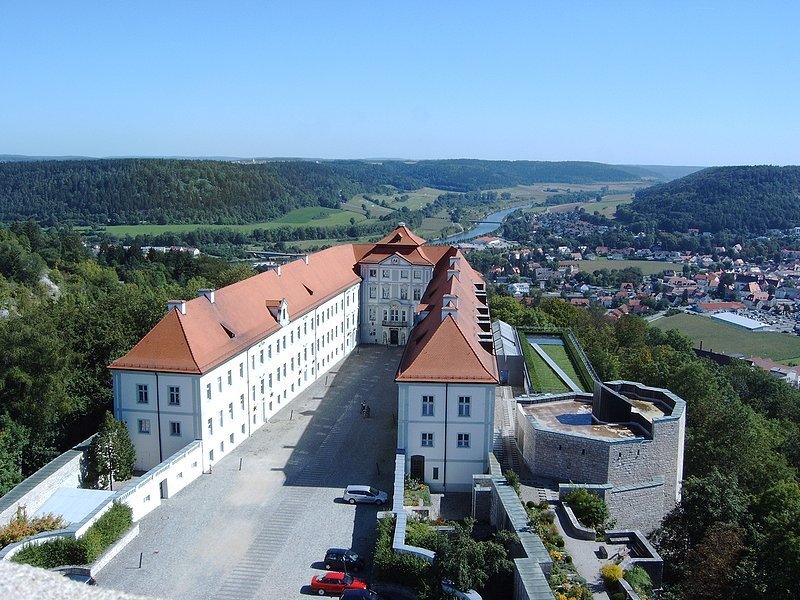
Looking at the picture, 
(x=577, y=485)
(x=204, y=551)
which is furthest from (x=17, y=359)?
(x=577, y=485)

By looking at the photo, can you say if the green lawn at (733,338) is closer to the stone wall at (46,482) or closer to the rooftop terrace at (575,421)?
the rooftop terrace at (575,421)

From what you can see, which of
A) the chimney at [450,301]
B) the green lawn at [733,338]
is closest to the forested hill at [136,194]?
the green lawn at [733,338]

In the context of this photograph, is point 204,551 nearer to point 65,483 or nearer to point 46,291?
point 65,483

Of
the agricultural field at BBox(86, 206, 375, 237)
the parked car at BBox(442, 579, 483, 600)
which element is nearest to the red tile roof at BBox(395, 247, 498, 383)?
the parked car at BBox(442, 579, 483, 600)

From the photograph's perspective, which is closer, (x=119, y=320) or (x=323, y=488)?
(x=323, y=488)

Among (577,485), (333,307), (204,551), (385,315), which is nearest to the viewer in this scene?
(204,551)

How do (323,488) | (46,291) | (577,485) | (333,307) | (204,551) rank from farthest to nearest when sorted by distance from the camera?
(46,291), (333,307), (323,488), (577,485), (204,551)

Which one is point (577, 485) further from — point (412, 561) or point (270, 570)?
point (270, 570)

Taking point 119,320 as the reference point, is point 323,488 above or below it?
below
